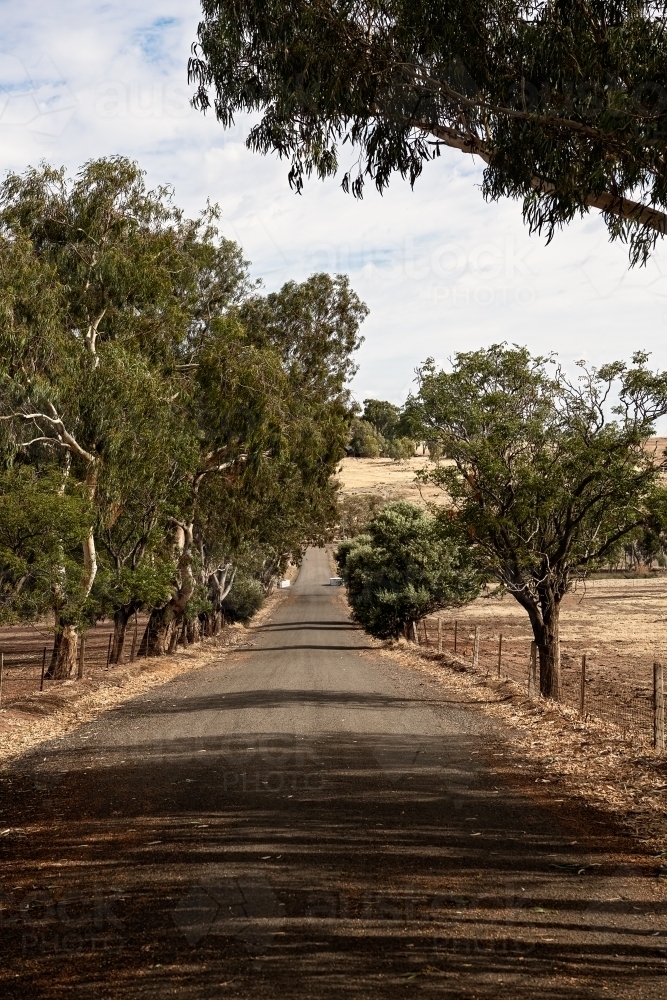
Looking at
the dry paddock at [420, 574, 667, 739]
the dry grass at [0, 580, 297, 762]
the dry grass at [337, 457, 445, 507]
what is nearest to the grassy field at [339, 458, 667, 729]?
the dry paddock at [420, 574, 667, 739]

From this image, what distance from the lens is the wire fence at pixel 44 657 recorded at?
25297 millimetres

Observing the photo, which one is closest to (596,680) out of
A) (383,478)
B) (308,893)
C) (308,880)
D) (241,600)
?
(308,880)

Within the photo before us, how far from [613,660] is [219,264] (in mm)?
18557

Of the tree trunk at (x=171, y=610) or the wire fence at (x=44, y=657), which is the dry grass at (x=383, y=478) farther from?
the tree trunk at (x=171, y=610)

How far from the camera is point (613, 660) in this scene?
32.4m

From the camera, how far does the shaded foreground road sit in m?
5.33

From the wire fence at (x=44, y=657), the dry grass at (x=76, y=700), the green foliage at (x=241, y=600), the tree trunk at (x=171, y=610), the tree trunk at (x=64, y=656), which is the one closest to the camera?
the dry grass at (x=76, y=700)

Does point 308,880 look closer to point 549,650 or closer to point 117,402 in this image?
point 549,650

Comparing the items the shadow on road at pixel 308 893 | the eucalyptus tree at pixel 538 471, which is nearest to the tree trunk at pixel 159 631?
the eucalyptus tree at pixel 538 471

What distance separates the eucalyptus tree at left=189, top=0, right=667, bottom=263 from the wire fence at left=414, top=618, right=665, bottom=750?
6221mm

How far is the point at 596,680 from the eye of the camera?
84.7ft

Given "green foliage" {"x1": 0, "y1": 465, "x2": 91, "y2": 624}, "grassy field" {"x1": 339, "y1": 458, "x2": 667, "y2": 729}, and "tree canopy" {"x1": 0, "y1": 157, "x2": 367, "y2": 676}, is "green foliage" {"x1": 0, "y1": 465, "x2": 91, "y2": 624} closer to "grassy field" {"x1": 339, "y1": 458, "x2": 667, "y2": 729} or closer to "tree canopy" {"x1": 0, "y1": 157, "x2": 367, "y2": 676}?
"tree canopy" {"x1": 0, "y1": 157, "x2": 367, "y2": 676}

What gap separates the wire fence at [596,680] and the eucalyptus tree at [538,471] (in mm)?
1525

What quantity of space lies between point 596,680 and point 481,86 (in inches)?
759
